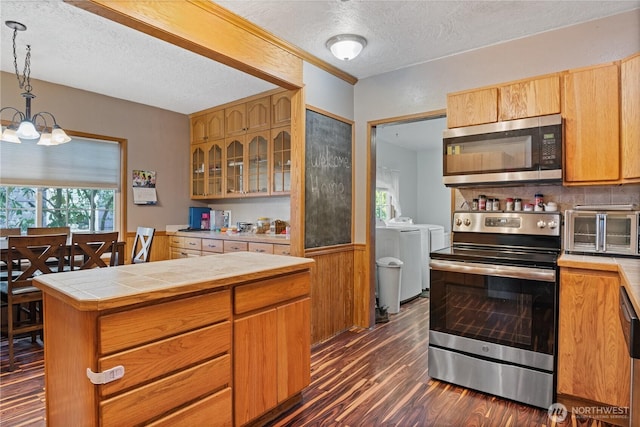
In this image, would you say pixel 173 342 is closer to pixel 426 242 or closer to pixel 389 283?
pixel 389 283

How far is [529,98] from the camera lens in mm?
2447

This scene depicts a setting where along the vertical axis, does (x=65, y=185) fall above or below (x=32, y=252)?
above

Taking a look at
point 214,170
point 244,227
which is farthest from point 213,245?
point 214,170

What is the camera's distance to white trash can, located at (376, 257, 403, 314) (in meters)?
4.02

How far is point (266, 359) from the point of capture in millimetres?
1902

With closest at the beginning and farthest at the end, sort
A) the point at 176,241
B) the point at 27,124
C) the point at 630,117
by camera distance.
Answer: the point at 630,117
the point at 27,124
the point at 176,241

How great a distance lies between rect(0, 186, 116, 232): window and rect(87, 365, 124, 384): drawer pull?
3347 mm

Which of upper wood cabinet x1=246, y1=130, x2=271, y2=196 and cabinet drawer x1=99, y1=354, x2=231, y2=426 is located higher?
upper wood cabinet x1=246, y1=130, x2=271, y2=196

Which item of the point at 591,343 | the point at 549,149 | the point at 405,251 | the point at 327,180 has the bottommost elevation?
the point at 591,343

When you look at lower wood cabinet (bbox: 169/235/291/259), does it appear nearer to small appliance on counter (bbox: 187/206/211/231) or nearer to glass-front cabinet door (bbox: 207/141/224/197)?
small appliance on counter (bbox: 187/206/211/231)

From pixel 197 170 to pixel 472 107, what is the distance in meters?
3.69

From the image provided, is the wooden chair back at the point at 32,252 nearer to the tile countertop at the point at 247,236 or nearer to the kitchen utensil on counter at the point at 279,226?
the tile countertop at the point at 247,236

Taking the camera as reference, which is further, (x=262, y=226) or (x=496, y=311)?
(x=262, y=226)

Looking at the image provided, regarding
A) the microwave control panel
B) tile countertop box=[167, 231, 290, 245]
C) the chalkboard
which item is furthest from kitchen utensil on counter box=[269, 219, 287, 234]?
the microwave control panel
